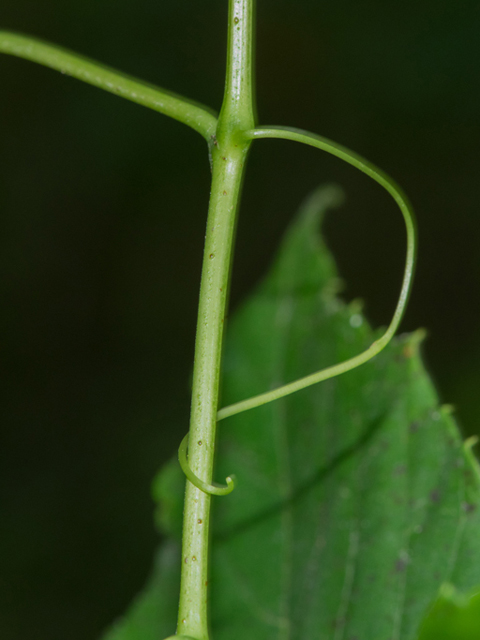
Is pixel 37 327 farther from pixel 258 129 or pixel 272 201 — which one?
pixel 258 129

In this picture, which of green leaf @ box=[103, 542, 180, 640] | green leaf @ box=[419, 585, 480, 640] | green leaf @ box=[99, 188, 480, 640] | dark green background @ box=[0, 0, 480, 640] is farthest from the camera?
dark green background @ box=[0, 0, 480, 640]

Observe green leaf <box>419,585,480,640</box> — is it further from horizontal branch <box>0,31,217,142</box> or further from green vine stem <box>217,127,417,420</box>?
horizontal branch <box>0,31,217,142</box>

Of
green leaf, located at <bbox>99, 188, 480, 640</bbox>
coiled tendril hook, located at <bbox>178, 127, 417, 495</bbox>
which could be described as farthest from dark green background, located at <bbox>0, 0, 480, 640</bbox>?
coiled tendril hook, located at <bbox>178, 127, 417, 495</bbox>

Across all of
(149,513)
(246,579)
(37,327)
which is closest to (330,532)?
(246,579)

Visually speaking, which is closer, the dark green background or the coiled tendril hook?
the coiled tendril hook

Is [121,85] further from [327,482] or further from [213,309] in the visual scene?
[327,482]

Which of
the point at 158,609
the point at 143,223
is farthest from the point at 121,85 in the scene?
the point at 143,223
